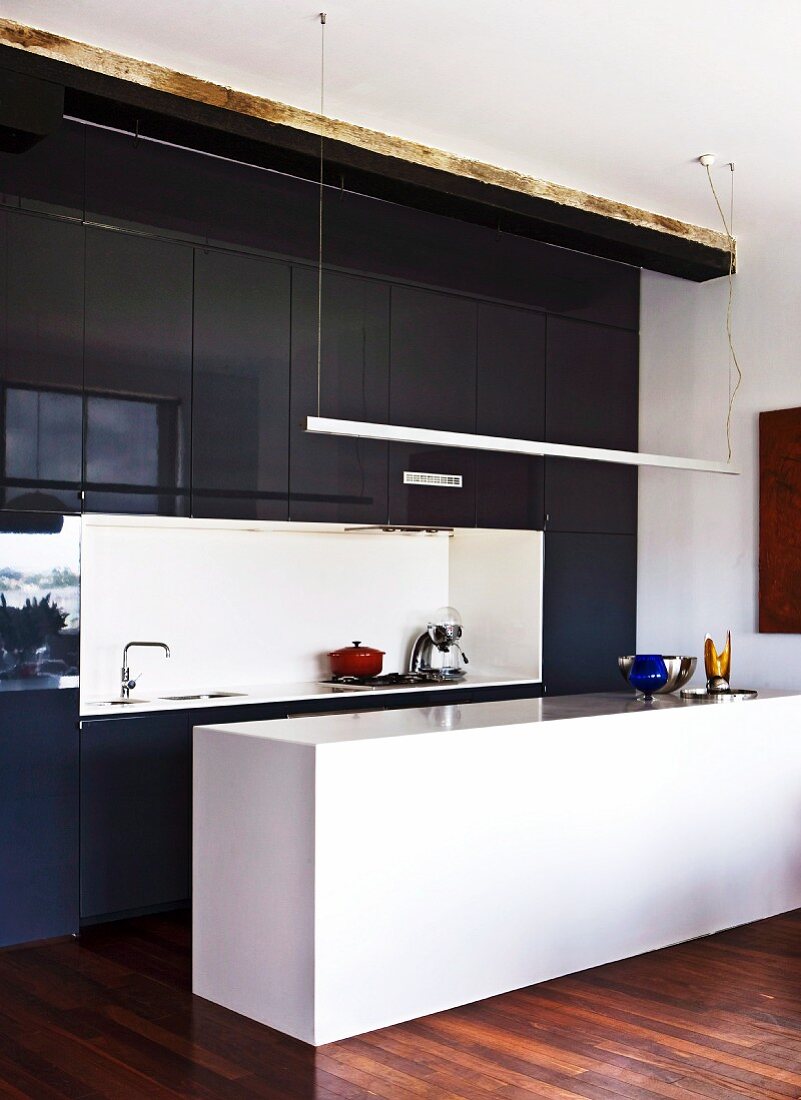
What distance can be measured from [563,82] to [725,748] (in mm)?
2622

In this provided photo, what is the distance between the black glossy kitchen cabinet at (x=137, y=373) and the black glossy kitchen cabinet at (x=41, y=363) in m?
0.06

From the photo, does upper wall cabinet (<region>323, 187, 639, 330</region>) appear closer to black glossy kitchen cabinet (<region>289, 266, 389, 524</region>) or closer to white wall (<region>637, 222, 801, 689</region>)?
black glossy kitchen cabinet (<region>289, 266, 389, 524</region>)

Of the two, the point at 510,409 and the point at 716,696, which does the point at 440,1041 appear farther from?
the point at 510,409

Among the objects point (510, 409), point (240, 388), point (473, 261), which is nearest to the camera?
point (240, 388)

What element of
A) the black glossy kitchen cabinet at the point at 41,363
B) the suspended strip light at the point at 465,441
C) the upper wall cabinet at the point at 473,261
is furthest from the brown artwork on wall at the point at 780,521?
the black glossy kitchen cabinet at the point at 41,363

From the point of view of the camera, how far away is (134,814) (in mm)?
4691

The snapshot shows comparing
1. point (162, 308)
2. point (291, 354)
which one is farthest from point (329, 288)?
point (162, 308)

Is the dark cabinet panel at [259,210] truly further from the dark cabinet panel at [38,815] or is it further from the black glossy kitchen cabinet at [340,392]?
the dark cabinet panel at [38,815]

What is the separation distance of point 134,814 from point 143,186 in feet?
8.09

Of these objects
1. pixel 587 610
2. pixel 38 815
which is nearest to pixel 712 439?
pixel 587 610

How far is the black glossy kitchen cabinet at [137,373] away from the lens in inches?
182

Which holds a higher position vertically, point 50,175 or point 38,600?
point 50,175

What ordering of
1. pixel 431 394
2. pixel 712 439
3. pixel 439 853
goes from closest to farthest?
1. pixel 439 853
2. pixel 431 394
3. pixel 712 439

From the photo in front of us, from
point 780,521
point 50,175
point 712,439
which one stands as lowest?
point 780,521
